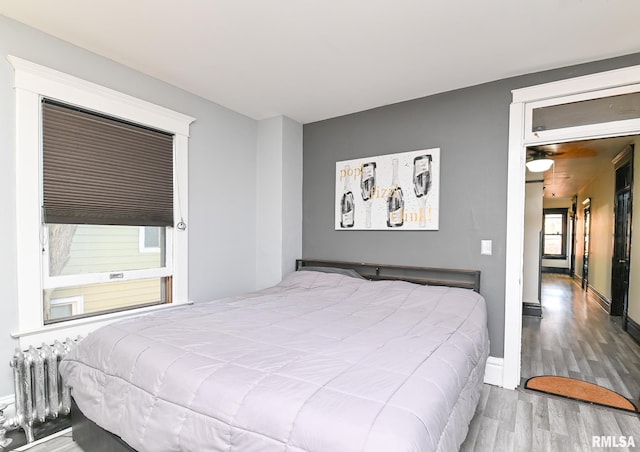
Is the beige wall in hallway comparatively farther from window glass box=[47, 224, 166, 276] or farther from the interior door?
window glass box=[47, 224, 166, 276]

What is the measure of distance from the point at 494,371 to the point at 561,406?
50cm

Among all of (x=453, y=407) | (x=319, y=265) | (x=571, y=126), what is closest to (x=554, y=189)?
(x=571, y=126)

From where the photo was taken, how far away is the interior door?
446 cm

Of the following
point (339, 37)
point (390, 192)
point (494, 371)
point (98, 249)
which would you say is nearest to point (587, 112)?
point (390, 192)

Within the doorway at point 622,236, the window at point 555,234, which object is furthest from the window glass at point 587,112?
the window at point 555,234

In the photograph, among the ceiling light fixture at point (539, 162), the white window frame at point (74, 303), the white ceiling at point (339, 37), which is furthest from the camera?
the ceiling light fixture at point (539, 162)

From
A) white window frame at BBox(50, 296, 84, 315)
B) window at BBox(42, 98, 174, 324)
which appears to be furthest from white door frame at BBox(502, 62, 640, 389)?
white window frame at BBox(50, 296, 84, 315)

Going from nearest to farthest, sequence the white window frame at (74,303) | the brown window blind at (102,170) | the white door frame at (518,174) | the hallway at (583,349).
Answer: the brown window blind at (102,170) → the white window frame at (74,303) → the white door frame at (518,174) → the hallway at (583,349)

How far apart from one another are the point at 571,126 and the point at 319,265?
8.71ft

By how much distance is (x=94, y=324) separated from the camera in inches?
96.8

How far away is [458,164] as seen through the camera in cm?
304

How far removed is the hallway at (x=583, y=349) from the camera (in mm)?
2902

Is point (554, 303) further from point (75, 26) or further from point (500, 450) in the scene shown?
point (75, 26)

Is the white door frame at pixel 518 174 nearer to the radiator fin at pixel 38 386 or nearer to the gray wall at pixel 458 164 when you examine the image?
the gray wall at pixel 458 164
